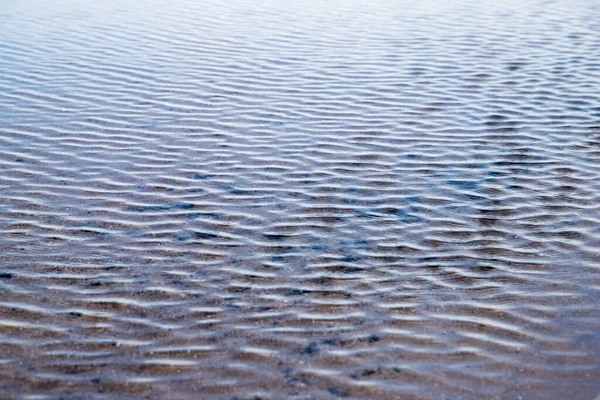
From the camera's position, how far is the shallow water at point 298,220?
4609mm

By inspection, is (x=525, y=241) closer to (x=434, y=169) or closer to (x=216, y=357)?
(x=434, y=169)

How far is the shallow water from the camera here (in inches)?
Answer: 181

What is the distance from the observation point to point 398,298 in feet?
17.5

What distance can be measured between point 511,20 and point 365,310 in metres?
10.1

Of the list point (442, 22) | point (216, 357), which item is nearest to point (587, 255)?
point (216, 357)

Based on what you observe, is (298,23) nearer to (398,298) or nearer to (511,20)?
(511,20)

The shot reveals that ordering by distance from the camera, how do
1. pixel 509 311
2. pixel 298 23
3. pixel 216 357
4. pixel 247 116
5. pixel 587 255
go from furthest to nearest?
pixel 298 23 < pixel 247 116 < pixel 587 255 < pixel 509 311 < pixel 216 357

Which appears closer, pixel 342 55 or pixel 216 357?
pixel 216 357

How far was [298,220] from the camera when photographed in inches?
254

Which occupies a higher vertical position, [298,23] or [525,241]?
[298,23]

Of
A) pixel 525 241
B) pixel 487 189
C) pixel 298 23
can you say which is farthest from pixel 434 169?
pixel 298 23

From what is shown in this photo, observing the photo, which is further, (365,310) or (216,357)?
(365,310)

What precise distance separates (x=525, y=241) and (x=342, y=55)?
5.99 m

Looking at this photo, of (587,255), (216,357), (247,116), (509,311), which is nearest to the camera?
(216,357)
